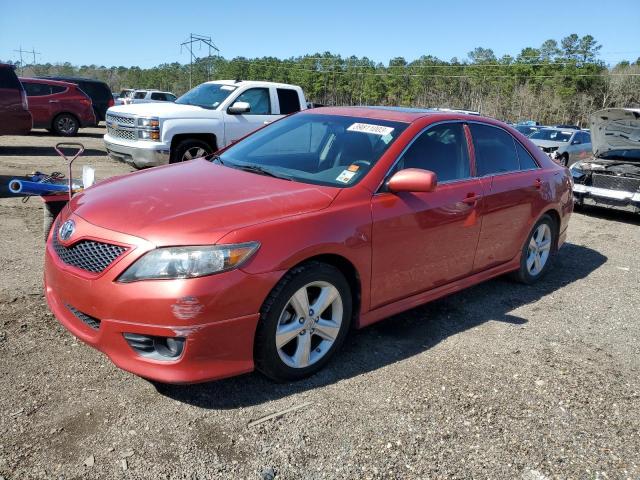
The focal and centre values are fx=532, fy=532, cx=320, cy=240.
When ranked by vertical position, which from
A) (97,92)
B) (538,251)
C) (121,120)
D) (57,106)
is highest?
(97,92)

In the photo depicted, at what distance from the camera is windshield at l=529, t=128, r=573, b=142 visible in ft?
53.3

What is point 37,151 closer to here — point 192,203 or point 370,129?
point 370,129

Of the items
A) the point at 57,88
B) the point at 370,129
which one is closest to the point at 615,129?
the point at 370,129

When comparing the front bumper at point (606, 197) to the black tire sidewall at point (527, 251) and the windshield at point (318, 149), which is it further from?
the windshield at point (318, 149)

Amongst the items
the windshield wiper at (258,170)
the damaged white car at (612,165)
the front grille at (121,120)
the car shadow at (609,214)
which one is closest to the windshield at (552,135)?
the car shadow at (609,214)

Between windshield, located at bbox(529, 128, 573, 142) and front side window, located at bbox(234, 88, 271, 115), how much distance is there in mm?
9875

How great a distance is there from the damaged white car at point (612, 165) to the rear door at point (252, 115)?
559 cm

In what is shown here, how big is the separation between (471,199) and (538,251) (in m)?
1.56

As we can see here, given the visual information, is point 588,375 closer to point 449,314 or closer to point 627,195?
point 449,314

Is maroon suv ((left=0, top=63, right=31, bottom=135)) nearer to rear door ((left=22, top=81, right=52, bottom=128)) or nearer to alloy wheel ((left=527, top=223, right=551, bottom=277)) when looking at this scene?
rear door ((left=22, top=81, right=52, bottom=128))

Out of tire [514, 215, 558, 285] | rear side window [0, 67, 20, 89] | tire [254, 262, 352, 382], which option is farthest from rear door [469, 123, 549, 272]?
rear side window [0, 67, 20, 89]

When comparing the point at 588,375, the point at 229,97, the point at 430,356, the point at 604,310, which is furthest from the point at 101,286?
the point at 229,97

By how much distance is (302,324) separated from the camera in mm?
3059

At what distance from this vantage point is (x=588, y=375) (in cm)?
349
